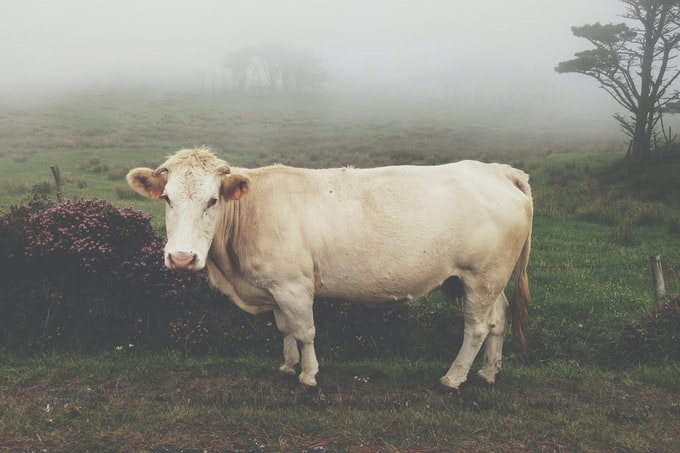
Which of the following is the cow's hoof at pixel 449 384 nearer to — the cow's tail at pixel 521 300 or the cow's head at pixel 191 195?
the cow's tail at pixel 521 300

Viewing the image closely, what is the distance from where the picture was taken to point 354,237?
555cm

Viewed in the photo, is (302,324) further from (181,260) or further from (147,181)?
(147,181)

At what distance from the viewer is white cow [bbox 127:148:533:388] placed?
216 inches

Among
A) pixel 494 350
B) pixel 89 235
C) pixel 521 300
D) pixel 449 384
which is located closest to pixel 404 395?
pixel 449 384

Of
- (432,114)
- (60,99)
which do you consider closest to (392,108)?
(432,114)

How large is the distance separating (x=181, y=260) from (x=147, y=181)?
123 centimetres

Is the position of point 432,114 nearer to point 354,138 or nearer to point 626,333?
point 354,138

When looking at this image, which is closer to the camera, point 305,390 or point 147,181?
point 147,181

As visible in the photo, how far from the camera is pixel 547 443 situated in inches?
193

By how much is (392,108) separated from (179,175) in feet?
306

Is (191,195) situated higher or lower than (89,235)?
higher

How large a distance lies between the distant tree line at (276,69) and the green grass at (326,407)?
10600 centimetres

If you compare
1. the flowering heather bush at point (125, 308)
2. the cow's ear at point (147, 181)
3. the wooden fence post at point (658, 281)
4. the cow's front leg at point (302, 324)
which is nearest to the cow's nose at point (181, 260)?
the cow's ear at point (147, 181)

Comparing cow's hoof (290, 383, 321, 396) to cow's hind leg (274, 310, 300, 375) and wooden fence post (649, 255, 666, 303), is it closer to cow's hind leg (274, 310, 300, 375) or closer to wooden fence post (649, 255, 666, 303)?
cow's hind leg (274, 310, 300, 375)
